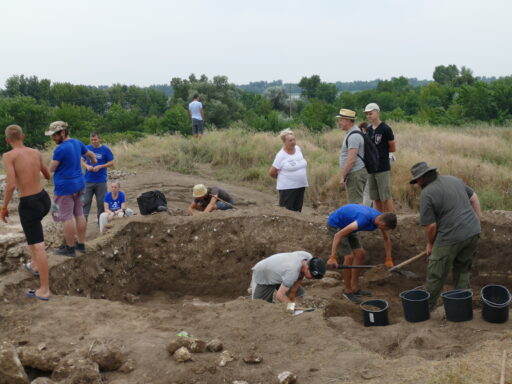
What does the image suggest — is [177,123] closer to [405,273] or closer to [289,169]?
[289,169]

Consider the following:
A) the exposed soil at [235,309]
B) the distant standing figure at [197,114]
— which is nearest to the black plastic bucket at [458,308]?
the exposed soil at [235,309]

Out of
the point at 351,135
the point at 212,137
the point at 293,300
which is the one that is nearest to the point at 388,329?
the point at 293,300

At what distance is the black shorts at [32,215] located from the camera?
6387 millimetres

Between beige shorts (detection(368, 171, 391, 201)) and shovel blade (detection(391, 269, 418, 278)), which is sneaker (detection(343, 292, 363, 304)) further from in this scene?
beige shorts (detection(368, 171, 391, 201))

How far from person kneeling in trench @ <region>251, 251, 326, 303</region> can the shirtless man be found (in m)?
2.40

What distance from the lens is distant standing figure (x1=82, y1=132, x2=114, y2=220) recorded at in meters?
9.70

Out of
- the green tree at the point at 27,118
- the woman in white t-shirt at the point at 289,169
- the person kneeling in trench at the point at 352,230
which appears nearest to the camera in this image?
the person kneeling in trench at the point at 352,230

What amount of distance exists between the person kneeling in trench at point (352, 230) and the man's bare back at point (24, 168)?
11.3 feet

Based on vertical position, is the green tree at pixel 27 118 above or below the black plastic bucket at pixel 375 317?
above

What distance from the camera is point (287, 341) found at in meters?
5.37

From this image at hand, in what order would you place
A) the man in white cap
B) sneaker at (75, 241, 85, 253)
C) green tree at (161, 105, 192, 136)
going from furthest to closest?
green tree at (161, 105, 192, 136), the man in white cap, sneaker at (75, 241, 85, 253)

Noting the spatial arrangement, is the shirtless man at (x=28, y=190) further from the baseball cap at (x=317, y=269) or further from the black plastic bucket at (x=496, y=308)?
the black plastic bucket at (x=496, y=308)

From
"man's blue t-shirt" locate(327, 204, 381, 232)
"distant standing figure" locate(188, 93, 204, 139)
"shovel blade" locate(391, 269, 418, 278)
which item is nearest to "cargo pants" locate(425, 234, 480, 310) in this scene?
"man's blue t-shirt" locate(327, 204, 381, 232)

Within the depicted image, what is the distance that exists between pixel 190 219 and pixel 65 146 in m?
2.31
